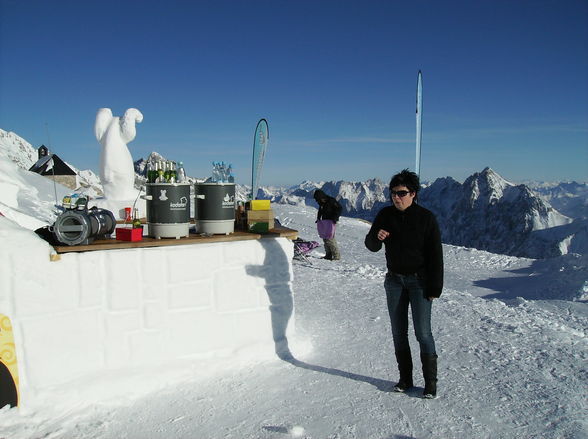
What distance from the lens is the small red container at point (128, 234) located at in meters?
3.41

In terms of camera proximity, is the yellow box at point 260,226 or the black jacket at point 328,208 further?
the black jacket at point 328,208

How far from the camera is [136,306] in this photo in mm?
3355

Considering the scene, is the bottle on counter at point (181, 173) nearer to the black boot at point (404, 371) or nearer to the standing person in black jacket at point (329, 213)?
the black boot at point (404, 371)

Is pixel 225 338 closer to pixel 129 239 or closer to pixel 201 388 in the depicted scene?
pixel 201 388

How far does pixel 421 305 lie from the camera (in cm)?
309

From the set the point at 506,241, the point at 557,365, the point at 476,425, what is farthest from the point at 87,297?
the point at 506,241

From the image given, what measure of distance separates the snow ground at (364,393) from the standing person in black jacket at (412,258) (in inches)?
15.8

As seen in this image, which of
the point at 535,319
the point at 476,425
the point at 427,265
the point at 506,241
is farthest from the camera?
the point at 506,241

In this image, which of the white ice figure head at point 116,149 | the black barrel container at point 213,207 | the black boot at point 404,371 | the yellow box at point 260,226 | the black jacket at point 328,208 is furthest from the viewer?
the black jacket at point 328,208

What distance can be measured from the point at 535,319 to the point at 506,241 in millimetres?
191324

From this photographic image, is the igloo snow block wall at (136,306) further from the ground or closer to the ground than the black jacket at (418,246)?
closer to the ground

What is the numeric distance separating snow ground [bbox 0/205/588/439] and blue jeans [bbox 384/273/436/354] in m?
0.43

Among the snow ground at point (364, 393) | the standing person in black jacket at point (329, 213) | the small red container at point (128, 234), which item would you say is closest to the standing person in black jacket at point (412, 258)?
the snow ground at point (364, 393)

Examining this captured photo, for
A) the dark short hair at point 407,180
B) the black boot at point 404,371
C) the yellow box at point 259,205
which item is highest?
the dark short hair at point 407,180
